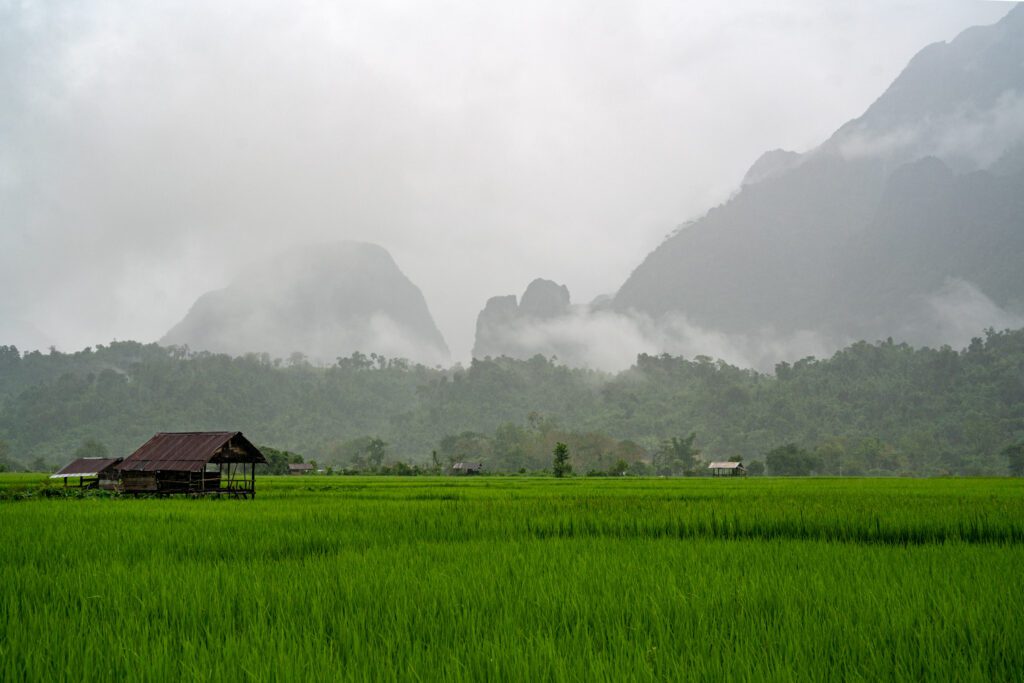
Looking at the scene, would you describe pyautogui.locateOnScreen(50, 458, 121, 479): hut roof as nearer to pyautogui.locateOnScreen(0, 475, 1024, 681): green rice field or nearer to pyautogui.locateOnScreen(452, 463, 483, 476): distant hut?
pyautogui.locateOnScreen(0, 475, 1024, 681): green rice field

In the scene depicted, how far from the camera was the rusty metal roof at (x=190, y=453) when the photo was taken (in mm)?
22250

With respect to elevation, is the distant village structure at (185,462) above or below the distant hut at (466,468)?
above

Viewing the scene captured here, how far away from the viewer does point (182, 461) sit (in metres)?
22.4

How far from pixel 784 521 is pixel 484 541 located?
180 inches

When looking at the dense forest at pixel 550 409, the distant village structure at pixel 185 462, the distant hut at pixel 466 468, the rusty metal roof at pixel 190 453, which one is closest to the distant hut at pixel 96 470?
the distant village structure at pixel 185 462

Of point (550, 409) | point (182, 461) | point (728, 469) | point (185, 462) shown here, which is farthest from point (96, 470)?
point (550, 409)

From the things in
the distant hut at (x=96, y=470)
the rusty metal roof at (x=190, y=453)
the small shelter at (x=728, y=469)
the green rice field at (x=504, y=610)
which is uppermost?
the rusty metal roof at (x=190, y=453)

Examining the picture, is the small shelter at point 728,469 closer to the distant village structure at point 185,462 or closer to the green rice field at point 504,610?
the distant village structure at point 185,462

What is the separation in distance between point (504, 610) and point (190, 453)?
2219 centimetres

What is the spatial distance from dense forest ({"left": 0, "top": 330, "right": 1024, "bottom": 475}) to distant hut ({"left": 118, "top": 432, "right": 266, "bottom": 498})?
5190cm

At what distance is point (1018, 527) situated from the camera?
8.05m

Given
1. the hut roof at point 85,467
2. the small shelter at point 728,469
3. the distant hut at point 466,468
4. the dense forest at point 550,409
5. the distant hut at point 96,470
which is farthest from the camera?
the dense forest at point 550,409

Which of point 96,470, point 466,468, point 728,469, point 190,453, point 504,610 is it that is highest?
point 190,453

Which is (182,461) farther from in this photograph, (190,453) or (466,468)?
(466,468)
